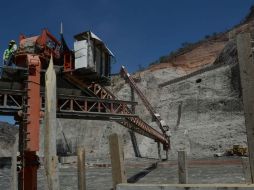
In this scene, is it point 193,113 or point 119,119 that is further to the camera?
point 193,113

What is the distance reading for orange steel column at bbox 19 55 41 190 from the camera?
12094mm

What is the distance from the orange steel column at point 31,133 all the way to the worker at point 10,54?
5834 millimetres

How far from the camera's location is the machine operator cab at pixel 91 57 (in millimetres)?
20969

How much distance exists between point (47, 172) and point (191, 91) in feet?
102

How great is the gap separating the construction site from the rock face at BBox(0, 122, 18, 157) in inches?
5.5

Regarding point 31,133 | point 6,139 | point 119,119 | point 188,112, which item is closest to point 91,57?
point 119,119

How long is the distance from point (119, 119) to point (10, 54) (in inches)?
273

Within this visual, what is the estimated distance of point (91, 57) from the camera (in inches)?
837

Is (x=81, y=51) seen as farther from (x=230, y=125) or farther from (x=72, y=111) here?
(x=230, y=125)

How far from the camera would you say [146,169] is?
26047 mm

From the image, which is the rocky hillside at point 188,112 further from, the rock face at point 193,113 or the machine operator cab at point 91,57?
the machine operator cab at point 91,57

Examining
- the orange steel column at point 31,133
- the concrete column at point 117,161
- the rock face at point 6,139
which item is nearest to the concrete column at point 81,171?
the orange steel column at point 31,133

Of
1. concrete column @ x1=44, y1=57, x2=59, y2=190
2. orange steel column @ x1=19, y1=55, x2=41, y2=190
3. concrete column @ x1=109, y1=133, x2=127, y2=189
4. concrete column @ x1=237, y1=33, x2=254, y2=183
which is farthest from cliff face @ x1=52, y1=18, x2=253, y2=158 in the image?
concrete column @ x1=237, y1=33, x2=254, y2=183

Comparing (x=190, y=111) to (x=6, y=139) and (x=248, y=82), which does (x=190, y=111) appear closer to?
(x=6, y=139)
